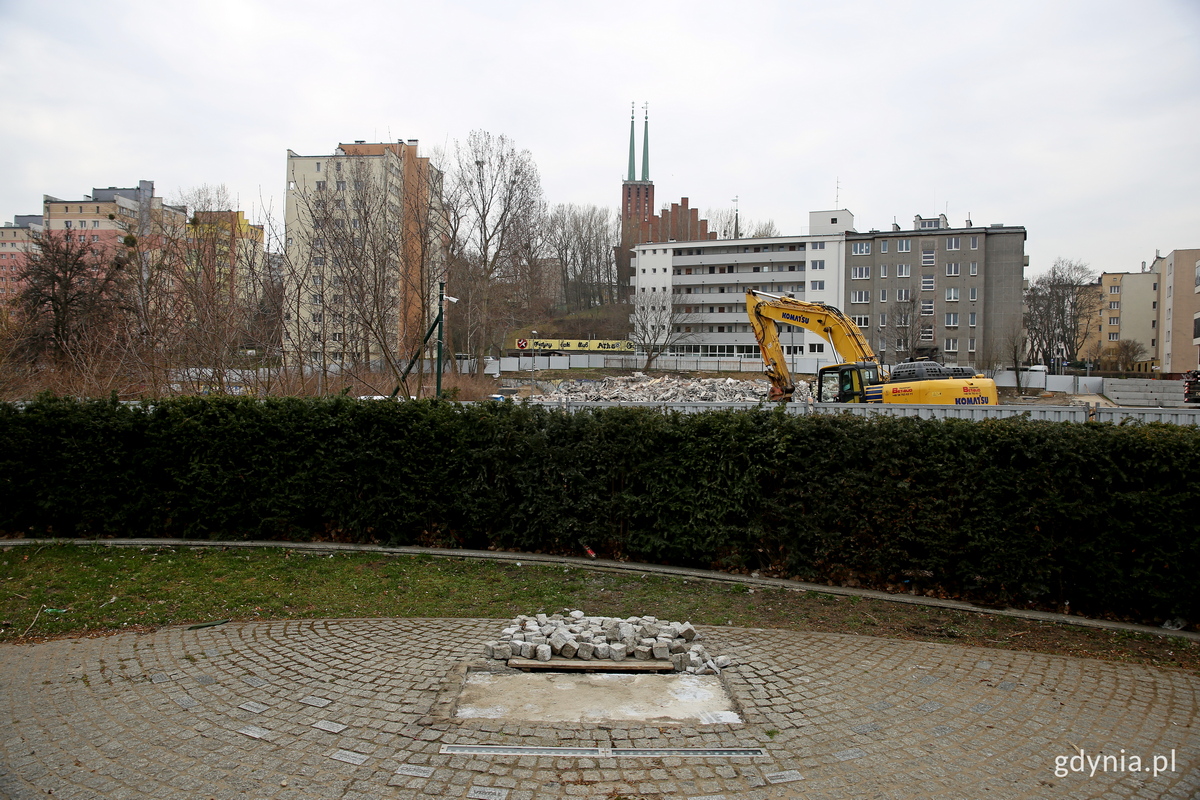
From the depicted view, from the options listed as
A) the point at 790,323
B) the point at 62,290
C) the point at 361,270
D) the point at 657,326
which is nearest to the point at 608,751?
the point at 361,270

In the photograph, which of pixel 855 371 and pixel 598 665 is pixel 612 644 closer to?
pixel 598 665

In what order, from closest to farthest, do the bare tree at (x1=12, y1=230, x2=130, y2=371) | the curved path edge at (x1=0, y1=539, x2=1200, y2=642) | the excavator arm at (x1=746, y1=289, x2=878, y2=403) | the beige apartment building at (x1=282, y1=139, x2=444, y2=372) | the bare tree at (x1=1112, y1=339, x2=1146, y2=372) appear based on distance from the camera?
the curved path edge at (x1=0, y1=539, x2=1200, y2=642), the beige apartment building at (x1=282, y1=139, x2=444, y2=372), the excavator arm at (x1=746, y1=289, x2=878, y2=403), the bare tree at (x1=12, y1=230, x2=130, y2=371), the bare tree at (x1=1112, y1=339, x2=1146, y2=372)

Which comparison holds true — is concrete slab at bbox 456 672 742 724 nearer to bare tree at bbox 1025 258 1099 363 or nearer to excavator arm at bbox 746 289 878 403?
excavator arm at bbox 746 289 878 403

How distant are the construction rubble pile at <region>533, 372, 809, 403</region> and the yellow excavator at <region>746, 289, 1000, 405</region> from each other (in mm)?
→ 10378

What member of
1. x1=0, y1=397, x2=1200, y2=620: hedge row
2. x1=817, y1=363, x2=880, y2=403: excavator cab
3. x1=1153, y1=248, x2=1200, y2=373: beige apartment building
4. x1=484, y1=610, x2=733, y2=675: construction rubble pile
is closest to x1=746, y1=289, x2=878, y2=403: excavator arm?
x1=817, y1=363, x2=880, y2=403: excavator cab

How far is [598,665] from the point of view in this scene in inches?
216

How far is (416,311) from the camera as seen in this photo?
77.8 ft

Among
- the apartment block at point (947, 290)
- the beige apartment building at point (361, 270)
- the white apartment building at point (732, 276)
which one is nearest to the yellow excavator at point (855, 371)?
the beige apartment building at point (361, 270)

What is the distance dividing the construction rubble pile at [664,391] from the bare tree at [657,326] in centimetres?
1828

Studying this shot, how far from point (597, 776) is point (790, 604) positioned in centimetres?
394

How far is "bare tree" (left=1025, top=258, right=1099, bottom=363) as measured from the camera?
76188 mm

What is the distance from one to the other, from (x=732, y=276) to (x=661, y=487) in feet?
227

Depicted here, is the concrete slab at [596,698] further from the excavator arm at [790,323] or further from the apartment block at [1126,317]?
the apartment block at [1126,317]

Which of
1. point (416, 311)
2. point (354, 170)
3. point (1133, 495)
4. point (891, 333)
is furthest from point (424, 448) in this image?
point (891, 333)
